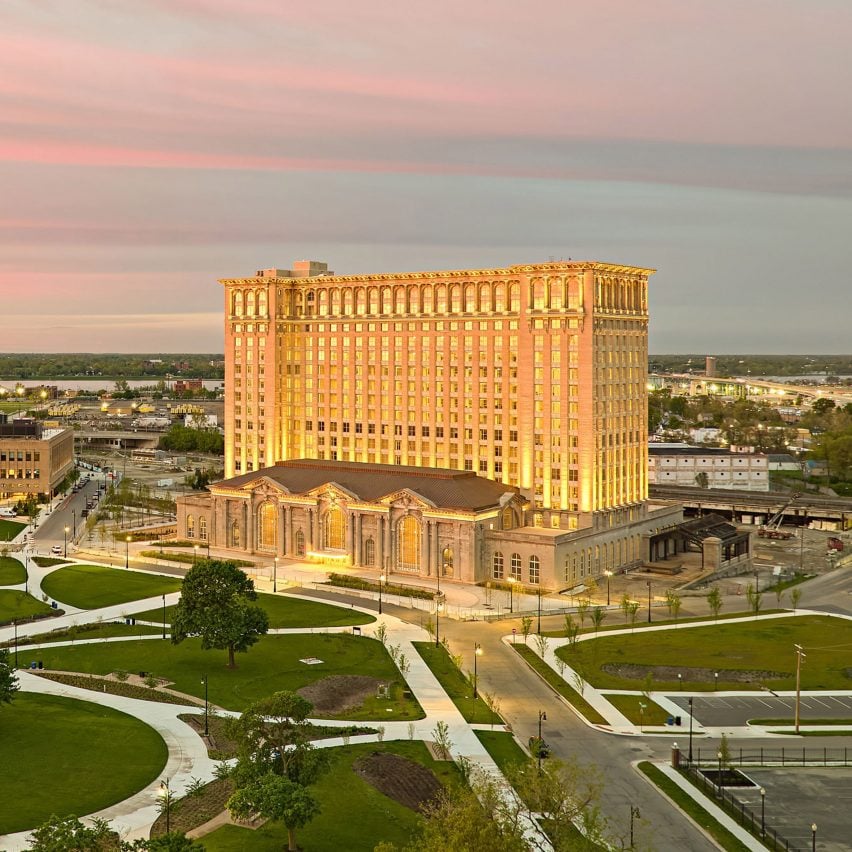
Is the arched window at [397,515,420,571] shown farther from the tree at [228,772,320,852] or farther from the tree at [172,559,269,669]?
the tree at [228,772,320,852]

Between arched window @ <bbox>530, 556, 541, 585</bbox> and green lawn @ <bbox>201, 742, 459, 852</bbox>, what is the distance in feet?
219

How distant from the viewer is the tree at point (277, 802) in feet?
196

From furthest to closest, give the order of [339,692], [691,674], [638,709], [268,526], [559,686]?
[268,526]
[691,674]
[559,686]
[339,692]
[638,709]

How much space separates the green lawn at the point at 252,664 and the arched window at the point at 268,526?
2027 inches

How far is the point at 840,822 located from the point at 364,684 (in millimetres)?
42087

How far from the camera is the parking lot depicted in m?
87.6

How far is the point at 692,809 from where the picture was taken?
6888 cm

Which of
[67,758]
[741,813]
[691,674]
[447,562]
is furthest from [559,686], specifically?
[447,562]

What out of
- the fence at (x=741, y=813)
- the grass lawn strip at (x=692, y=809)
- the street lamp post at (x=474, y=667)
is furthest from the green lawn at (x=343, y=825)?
the street lamp post at (x=474, y=667)

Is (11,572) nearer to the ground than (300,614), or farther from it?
farther from it

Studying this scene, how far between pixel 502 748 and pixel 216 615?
31.3m

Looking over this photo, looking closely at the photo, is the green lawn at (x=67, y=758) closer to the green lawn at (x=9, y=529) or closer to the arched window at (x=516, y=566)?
the arched window at (x=516, y=566)

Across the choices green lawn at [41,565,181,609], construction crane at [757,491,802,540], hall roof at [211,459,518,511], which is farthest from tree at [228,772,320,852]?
construction crane at [757,491,802,540]

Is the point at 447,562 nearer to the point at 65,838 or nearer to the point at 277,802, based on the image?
the point at 277,802
